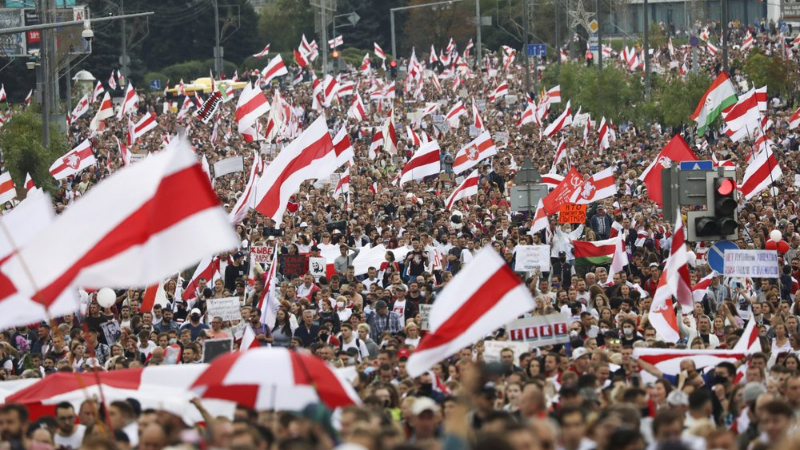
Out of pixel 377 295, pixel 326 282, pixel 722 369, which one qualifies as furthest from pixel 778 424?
pixel 326 282

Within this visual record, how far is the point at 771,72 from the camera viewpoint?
5466 centimetres

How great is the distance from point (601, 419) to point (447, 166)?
34128 millimetres

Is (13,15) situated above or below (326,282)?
above

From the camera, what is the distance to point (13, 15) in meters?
69.4

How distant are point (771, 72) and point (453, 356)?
Result: 41.3m

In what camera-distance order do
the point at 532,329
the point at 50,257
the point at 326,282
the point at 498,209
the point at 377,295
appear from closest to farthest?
the point at 50,257
the point at 532,329
the point at 377,295
the point at 326,282
the point at 498,209

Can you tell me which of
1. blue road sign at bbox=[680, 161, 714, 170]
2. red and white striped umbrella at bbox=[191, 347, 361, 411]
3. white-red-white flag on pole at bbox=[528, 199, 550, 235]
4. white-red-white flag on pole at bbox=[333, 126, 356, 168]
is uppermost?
blue road sign at bbox=[680, 161, 714, 170]

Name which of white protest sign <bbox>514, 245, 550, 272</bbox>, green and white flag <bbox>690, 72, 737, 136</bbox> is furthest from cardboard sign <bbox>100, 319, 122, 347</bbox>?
green and white flag <bbox>690, 72, 737, 136</bbox>

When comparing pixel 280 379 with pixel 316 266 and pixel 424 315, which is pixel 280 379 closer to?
pixel 424 315

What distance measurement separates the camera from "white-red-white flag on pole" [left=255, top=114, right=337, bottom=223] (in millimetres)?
19688

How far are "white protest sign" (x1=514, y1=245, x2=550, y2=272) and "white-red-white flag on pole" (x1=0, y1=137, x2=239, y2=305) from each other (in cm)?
1069

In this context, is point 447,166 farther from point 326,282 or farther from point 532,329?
point 532,329

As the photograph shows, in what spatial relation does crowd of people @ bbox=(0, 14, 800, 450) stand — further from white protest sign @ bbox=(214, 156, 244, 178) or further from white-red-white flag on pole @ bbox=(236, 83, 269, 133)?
white-red-white flag on pole @ bbox=(236, 83, 269, 133)

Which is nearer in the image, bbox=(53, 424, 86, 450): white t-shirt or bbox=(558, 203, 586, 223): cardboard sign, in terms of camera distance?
bbox=(53, 424, 86, 450): white t-shirt
